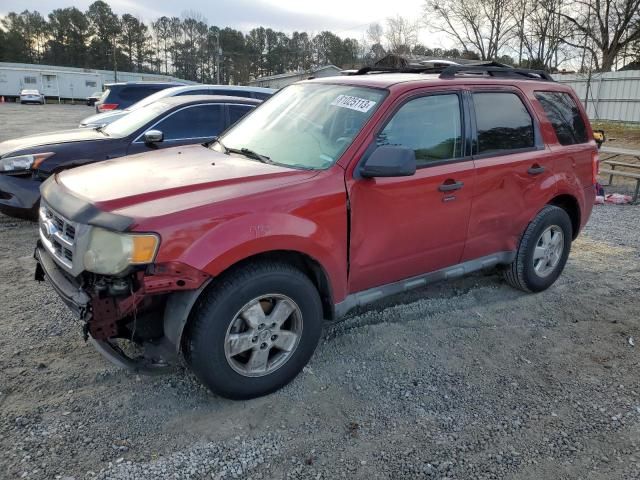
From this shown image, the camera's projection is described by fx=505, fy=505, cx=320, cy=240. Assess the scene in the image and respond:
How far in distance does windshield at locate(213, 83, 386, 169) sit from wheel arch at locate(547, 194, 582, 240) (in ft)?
7.21

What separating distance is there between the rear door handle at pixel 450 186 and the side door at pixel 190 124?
4.05 metres

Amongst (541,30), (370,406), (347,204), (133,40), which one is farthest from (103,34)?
(370,406)

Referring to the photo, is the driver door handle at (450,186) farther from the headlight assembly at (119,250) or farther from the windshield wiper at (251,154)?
the headlight assembly at (119,250)

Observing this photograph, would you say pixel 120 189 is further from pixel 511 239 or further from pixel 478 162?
pixel 511 239

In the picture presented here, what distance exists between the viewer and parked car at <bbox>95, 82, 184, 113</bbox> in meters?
13.2

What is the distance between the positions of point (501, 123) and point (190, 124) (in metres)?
4.21

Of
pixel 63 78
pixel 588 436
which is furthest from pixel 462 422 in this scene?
pixel 63 78

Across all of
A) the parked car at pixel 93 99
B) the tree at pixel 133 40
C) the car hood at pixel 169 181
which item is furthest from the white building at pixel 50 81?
the car hood at pixel 169 181

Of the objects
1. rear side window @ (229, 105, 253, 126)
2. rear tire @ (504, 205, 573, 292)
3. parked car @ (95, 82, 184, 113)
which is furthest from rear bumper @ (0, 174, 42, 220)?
parked car @ (95, 82, 184, 113)

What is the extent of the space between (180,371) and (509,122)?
316cm

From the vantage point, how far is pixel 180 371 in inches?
127

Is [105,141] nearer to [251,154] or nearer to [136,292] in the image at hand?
[251,154]

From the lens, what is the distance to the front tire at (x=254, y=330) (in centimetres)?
267

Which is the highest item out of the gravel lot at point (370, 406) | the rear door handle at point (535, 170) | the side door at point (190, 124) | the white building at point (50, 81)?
the white building at point (50, 81)
